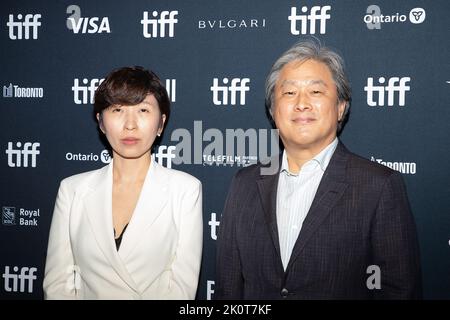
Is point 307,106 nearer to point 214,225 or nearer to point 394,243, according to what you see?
point 394,243

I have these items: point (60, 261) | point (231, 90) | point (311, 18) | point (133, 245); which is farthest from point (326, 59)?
point (60, 261)

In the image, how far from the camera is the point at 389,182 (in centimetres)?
157

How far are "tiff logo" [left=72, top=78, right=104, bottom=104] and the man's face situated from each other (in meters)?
1.08

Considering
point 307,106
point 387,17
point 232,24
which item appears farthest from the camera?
point 232,24

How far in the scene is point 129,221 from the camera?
1832 millimetres

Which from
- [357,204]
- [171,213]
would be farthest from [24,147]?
[357,204]

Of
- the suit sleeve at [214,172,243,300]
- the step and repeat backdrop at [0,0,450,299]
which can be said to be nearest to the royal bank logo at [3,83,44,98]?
the step and repeat backdrop at [0,0,450,299]

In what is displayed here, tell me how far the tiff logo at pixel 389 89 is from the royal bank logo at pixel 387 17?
26 centimetres

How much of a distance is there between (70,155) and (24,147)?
0.29 m

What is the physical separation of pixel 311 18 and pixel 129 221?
1289 mm

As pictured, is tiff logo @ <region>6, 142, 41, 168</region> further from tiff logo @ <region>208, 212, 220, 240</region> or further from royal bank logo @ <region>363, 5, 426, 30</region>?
royal bank logo @ <region>363, 5, 426, 30</region>

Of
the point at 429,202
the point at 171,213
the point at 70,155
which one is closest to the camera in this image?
the point at 171,213

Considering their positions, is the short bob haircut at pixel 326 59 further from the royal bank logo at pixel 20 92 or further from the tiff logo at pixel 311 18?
the royal bank logo at pixel 20 92
